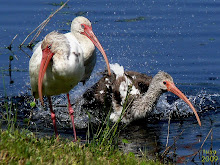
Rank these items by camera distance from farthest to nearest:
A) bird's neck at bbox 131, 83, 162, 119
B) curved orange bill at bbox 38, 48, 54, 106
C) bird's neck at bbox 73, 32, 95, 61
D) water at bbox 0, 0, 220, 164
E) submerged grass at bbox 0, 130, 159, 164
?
bird's neck at bbox 131, 83, 162, 119
water at bbox 0, 0, 220, 164
bird's neck at bbox 73, 32, 95, 61
curved orange bill at bbox 38, 48, 54, 106
submerged grass at bbox 0, 130, 159, 164

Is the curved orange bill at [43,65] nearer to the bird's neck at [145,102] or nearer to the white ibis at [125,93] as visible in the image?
the white ibis at [125,93]

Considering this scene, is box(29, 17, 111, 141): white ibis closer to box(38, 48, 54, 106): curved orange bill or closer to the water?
box(38, 48, 54, 106): curved orange bill

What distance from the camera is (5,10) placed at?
484 inches

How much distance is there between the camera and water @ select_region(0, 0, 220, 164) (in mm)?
8055

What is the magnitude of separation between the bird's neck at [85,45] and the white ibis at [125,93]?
88 cm

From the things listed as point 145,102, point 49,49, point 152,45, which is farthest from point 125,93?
point 152,45

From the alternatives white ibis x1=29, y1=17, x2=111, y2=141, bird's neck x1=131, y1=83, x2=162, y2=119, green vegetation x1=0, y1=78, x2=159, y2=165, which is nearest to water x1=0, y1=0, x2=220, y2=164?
bird's neck x1=131, y1=83, x2=162, y2=119

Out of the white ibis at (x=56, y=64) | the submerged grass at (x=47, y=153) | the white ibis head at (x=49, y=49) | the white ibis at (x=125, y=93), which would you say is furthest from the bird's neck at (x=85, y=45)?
the submerged grass at (x=47, y=153)

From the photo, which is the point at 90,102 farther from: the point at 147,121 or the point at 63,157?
the point at 63,157

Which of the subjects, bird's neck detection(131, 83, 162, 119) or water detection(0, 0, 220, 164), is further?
bird's neck detection(131, 83, 162, 119)

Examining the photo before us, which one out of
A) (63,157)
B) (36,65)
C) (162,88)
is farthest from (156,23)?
(63,157)

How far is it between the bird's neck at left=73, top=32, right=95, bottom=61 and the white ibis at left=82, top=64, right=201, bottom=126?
0.88m

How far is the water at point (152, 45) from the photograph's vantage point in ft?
26.4

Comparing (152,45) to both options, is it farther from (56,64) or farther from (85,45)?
(56,64)
